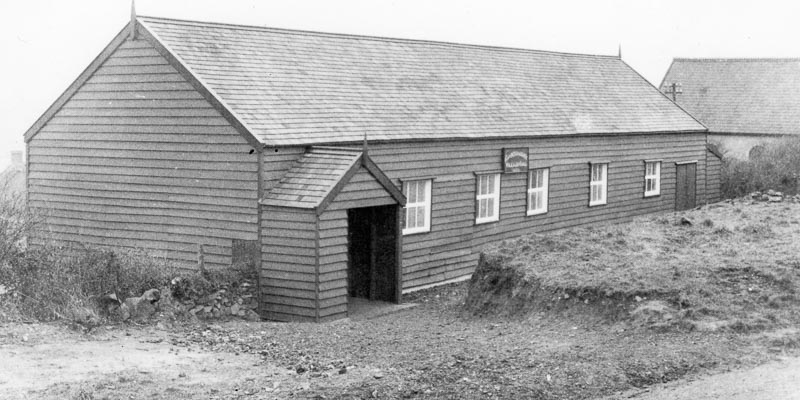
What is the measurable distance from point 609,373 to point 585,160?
1654 centimetres

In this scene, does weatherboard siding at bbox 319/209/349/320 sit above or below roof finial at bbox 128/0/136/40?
below

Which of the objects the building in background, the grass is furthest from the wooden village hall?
the building in background

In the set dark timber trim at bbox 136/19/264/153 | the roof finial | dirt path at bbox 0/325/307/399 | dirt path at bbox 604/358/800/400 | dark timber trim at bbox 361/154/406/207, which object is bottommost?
dirt path at bbox 0/325/307/399

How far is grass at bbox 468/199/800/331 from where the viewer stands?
13.7 metres

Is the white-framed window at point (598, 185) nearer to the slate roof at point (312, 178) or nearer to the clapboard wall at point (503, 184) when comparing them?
the clapboard wall at point (503, 184)

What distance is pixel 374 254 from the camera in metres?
20.1

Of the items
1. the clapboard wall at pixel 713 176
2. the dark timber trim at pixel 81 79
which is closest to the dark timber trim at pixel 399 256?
the dark timber trim at pixel 81 79

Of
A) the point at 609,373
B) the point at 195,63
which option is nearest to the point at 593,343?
the point at 609,373

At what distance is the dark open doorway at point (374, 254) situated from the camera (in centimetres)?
1973

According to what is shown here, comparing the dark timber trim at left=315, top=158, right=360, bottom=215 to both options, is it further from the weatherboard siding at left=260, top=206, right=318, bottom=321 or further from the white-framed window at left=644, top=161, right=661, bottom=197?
the white-framed window at left=644, top=161, right=661, bottom=197

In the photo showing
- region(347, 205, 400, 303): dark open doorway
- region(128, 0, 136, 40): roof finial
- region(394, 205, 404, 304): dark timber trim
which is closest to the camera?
region(128, 0, 136, 40): roof finial

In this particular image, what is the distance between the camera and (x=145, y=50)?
19406 millimetres

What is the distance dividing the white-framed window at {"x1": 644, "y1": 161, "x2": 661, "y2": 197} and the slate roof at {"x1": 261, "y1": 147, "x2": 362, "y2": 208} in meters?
15.0

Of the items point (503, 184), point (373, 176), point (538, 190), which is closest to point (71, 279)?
point (373, 176)
